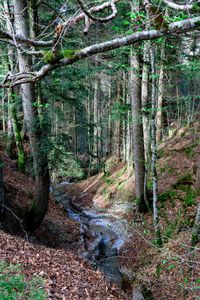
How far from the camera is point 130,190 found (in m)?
13.3

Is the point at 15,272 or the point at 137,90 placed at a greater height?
the point at 137,90

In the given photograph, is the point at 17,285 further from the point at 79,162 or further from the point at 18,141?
the point at 18,141

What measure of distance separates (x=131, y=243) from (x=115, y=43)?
24.8 feet

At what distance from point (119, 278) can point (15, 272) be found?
3.56 m

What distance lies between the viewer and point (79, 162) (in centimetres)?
976

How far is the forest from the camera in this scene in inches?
103

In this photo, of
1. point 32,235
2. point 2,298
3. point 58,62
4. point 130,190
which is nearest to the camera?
point 58,62

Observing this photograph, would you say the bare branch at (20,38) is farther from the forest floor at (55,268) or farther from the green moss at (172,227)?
the green moss at (172,227)

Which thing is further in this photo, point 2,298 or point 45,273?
point 45,273

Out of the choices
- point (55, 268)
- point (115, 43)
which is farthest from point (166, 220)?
point (115, 43)

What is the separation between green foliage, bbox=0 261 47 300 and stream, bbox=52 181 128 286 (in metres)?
2.16

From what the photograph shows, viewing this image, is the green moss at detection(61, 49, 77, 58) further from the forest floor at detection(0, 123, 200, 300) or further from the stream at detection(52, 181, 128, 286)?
the stream at detection(52, 181, 128, 286)

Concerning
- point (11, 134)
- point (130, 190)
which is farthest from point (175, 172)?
point (11, 134)

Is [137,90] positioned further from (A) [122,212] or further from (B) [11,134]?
(B) [11,134]
